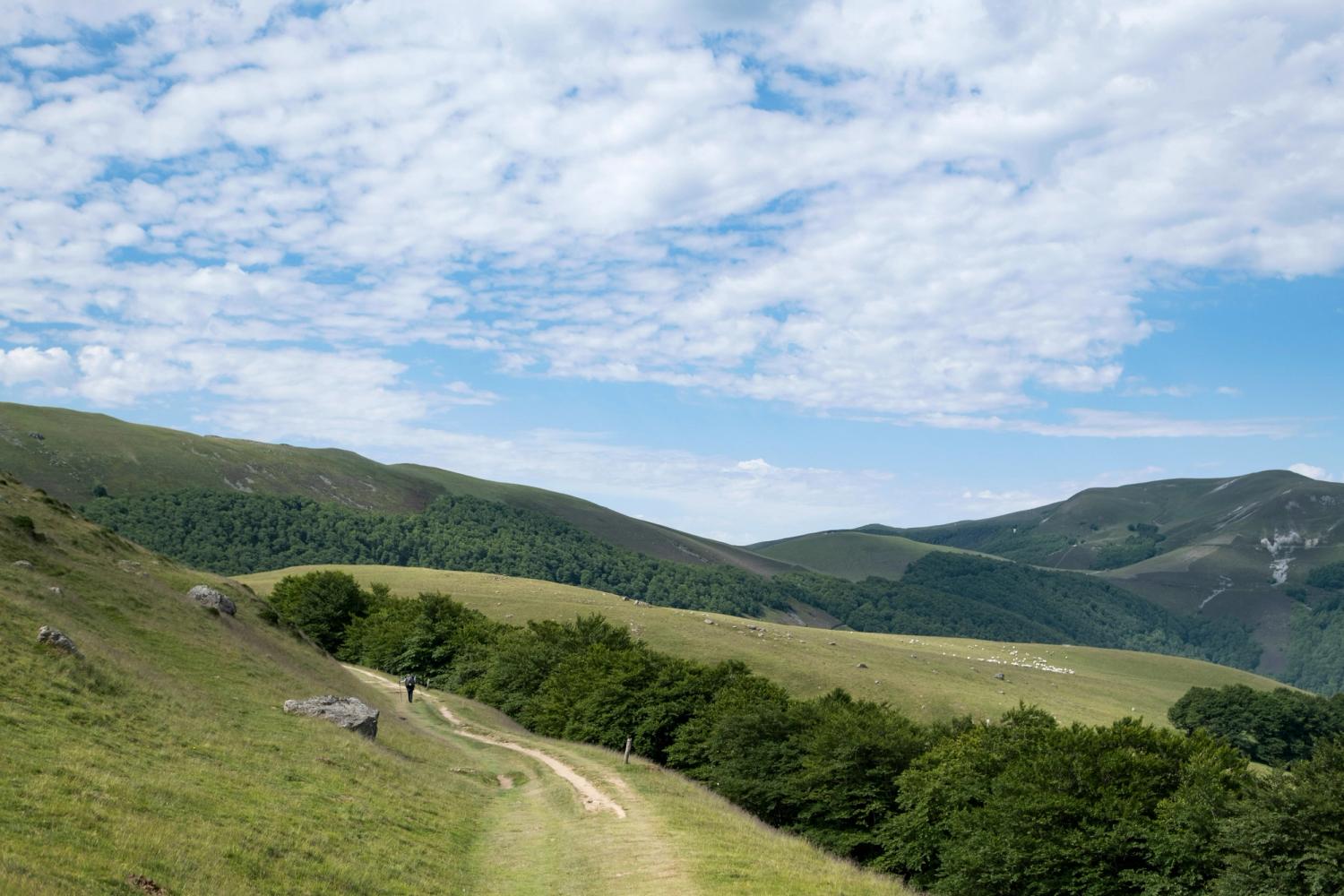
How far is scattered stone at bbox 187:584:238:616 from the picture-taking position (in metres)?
59.4

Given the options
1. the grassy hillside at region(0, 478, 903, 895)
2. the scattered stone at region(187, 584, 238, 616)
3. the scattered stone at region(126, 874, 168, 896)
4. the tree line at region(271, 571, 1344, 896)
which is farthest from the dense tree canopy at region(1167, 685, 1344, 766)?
the scattered stone at region(126, 874, 168, 896)

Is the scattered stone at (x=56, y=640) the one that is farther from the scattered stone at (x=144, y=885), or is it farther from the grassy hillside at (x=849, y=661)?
the grassy hillside at (x=849, y=661)

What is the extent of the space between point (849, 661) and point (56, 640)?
11124cm

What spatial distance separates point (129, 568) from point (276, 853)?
156 feet

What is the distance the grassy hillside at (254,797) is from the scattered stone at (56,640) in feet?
1.51

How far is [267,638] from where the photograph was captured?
2387 inches

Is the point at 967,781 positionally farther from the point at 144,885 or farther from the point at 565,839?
the point at 144,885

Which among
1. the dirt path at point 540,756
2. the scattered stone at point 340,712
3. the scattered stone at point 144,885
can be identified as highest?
the scattered stone at point 144,885

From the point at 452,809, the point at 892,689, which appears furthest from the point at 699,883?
the point at 892,689

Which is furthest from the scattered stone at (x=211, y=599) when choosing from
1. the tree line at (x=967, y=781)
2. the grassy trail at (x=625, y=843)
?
the grassy trail at (x=625, y=843)

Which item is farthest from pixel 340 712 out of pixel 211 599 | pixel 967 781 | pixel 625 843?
pixel 967 781

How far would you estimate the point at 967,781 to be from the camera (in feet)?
164

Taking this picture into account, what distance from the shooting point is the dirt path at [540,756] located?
34.6 meters

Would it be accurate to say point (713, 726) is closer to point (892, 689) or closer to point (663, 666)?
point (663, 666)
